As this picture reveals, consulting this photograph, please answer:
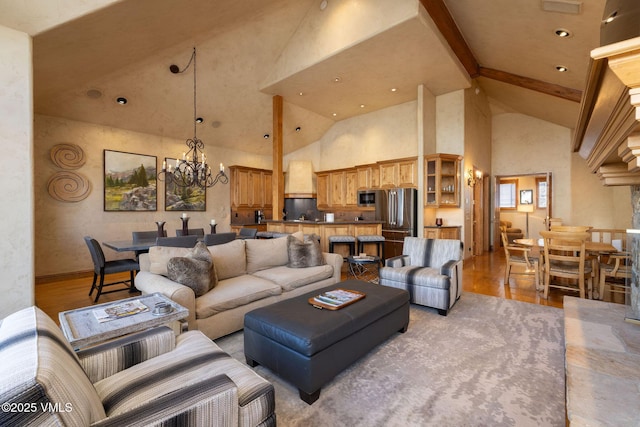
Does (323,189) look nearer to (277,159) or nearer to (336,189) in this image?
(336,189)

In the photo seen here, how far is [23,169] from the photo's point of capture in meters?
2.43

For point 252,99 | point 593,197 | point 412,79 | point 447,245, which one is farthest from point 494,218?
point 252,99

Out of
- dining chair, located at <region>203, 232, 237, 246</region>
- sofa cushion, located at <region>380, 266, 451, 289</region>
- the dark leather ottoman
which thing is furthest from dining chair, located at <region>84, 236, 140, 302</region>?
sofa cushion, located at <region>380, 266, 451, 289</region>

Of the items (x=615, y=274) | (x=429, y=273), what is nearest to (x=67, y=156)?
(x=429, y=273)

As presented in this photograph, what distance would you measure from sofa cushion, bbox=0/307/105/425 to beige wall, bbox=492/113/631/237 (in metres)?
9.70

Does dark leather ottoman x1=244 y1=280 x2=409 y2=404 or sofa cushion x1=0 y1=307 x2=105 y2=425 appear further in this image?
dark leather ottoman x1=244 y1=280 x2=409 y2=404

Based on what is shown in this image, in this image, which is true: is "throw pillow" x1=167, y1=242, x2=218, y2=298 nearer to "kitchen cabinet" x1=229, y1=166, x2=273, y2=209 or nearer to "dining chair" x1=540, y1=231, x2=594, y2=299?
"dining chair" x1=540, y1=231, x2=594, y2=299

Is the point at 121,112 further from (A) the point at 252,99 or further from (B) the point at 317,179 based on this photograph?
(B) the point at 317,179

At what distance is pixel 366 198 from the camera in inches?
297

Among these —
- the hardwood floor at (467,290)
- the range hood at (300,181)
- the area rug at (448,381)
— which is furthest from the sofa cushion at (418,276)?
the range hood at (300,181)

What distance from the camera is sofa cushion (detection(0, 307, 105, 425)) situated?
2.38 ft

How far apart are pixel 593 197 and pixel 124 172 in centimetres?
1129

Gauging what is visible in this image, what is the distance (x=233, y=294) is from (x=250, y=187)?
5643 mm

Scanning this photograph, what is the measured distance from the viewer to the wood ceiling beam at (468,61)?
4312mm
